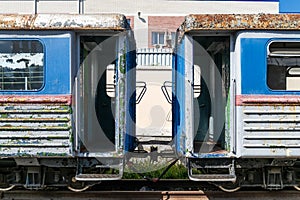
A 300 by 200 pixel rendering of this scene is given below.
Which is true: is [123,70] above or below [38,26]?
below

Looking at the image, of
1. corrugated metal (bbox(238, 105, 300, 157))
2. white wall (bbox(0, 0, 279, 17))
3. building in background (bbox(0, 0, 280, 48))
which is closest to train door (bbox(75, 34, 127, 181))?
corrugated metal (bbox(238, 105, 300, 157))

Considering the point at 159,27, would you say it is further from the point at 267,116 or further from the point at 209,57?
the point at 267,116

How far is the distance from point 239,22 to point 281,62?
32.6 inches

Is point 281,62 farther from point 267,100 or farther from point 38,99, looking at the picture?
point 38,99

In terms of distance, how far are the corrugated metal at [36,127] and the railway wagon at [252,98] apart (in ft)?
5.50

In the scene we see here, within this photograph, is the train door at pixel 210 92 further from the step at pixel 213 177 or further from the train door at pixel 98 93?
the train door at pixel 98 93

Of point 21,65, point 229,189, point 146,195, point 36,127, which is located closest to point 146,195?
point 146,195

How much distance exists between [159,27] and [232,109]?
19275 mm

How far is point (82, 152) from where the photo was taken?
5754 mm

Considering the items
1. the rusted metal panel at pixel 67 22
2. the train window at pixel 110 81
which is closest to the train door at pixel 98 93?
the train window at pixel 110 81

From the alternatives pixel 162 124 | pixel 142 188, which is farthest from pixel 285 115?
pixel 162 124

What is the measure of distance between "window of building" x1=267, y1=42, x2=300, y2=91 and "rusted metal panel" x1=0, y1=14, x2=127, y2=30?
211 cm

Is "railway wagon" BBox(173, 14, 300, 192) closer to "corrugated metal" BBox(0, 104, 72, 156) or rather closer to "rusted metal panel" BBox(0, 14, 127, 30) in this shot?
"rusted metal panel" BBox(0, 14, 127, 30)

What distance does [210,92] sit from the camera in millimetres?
7680
